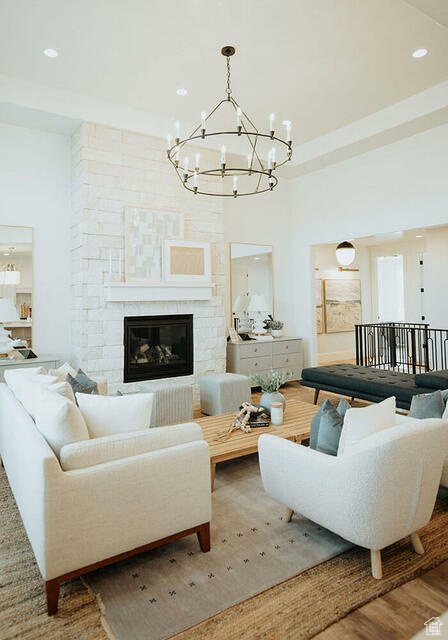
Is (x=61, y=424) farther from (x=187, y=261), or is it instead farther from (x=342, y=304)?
(x=342, y=304)

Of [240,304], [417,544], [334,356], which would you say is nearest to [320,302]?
[334,356]

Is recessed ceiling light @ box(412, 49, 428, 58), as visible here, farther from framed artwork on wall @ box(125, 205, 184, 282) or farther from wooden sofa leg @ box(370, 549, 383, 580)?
wooden sofa leg @ box(370, 549, 383, 580)

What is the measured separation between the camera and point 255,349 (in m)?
6.01

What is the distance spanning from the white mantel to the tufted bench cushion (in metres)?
1.72

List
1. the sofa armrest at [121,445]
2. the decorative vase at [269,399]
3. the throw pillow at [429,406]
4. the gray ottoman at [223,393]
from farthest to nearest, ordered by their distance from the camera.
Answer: the gray ottoman at [223,393]
the decorative vase at [269,399]
the throw pillow at [429,406]
the sofa armrest at [121,445]

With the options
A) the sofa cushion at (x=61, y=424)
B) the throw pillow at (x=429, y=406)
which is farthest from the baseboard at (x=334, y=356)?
the sofa cushion at (x=61, y=424)

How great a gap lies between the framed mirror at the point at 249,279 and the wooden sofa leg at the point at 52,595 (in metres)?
→ 4.76

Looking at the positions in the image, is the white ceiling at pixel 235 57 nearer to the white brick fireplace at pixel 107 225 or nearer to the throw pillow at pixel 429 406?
the white brick fireplace at pixel 107 225

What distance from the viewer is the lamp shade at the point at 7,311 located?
4.43 metres

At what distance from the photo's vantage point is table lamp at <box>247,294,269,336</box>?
6.31 metres

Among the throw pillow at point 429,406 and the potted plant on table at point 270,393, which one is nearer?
the throw pillow at point 429,406

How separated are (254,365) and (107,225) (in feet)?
9.32

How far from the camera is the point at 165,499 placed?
1.97 metres

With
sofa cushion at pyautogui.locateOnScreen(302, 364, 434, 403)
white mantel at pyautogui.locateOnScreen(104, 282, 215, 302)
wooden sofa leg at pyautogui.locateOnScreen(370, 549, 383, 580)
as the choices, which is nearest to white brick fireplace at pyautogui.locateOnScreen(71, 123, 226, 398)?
white mantel at pyautogui.locateOnScreen(104, 282, 215, 302)
